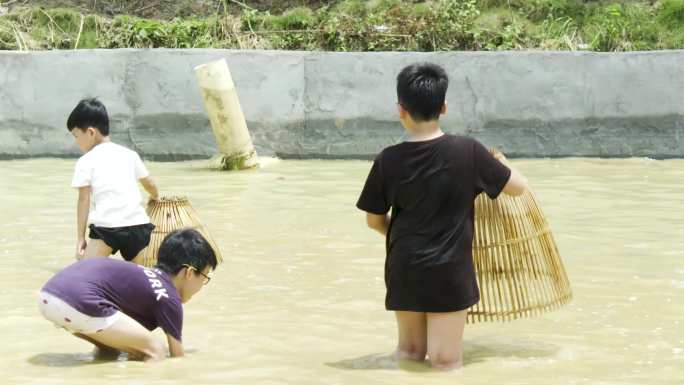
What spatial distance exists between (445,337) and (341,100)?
8.37m

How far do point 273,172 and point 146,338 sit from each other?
7.14 meters

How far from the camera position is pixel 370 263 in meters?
7.71

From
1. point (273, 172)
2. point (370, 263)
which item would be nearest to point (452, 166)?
point (370, 263)

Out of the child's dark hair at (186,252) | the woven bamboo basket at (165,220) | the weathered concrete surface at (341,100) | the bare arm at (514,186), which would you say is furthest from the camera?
the weathered concrete surface at (341,100)

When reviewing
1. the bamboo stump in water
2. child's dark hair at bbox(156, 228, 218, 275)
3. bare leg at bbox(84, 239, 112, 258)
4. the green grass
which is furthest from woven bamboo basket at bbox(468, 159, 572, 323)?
the green grass

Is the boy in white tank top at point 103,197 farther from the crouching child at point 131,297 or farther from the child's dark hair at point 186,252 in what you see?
the child's dark hair at point 186,252

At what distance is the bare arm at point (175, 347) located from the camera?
519 centimetres

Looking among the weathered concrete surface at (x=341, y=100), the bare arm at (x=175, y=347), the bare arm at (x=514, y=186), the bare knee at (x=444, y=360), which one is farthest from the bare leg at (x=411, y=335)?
the weathered concrete surface at (x=341, y=100)

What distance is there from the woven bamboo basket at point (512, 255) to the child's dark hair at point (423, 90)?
27.0 inches

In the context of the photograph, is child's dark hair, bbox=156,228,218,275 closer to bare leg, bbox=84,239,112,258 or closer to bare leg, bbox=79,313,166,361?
bare leg, bbox=79,313,166,361

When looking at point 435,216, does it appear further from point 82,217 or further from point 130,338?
point 82,217

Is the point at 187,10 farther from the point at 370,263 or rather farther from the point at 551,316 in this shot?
the point at 551,316

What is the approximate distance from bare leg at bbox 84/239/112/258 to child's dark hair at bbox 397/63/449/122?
7.81 feet

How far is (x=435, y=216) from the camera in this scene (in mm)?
4934
